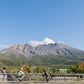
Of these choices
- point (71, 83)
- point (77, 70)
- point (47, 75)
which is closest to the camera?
point (71, 83)

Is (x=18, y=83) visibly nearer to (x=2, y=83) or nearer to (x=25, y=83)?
(x=25, y=83)

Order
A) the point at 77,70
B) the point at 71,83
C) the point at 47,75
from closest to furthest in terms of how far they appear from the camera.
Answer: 1. the point at 71,83
2. the point at 47,75
3. the point at 77,70

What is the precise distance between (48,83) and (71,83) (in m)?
2.41

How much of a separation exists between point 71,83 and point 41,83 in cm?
315

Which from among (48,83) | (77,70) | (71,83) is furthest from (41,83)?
(77,70)

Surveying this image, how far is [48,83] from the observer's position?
1494cm

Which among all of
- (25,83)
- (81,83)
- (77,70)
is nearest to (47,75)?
(25,83)

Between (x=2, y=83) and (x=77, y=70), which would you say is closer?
(x=2, y=83)

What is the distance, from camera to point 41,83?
15.1 meters

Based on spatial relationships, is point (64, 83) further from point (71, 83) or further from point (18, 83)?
point (18, 83)

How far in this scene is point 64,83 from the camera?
49.3 feet

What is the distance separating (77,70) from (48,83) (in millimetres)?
74618

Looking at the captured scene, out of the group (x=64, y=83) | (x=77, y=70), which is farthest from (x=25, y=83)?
(x=77, y=70)

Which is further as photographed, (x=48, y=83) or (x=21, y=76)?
(x=21, y=76)
